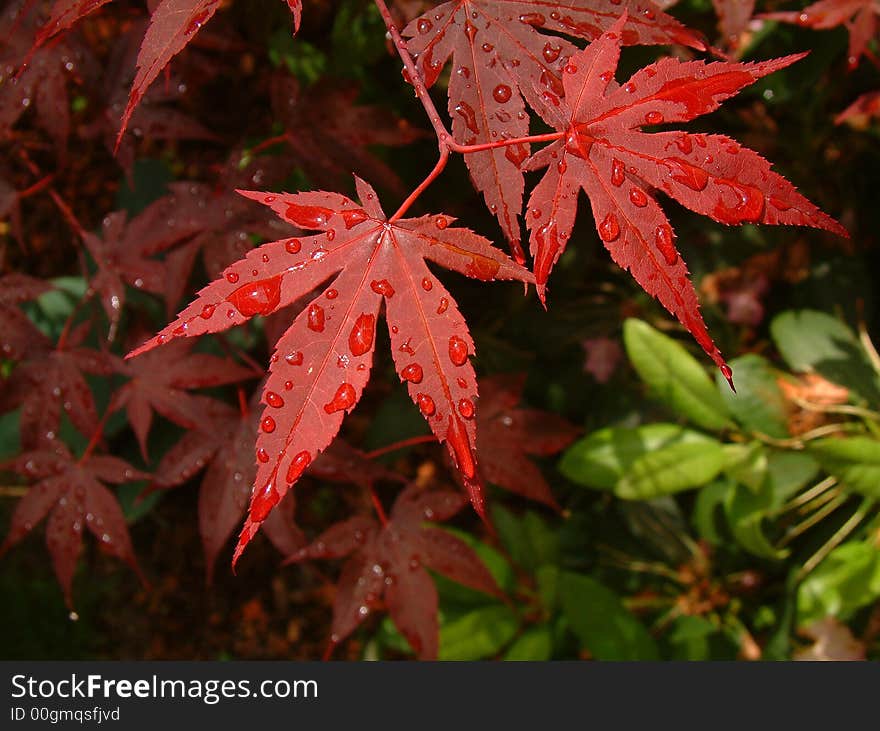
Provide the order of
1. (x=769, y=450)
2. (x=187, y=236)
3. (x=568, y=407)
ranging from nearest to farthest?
(x=187, y=236) < (x=769, y=450) < (x=568, y=407)

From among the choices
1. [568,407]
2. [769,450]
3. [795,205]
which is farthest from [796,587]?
[795,205]

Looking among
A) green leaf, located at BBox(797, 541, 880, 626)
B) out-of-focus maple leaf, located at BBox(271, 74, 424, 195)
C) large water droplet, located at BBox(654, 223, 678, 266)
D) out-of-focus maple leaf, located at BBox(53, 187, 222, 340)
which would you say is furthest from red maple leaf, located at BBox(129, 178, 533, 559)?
green leaf, located at BBox(797, 541, 880, 626)

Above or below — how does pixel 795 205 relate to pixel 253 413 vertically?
above

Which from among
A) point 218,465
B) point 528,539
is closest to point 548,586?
point 528,539

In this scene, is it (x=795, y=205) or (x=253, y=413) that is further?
(x=253, y=413)

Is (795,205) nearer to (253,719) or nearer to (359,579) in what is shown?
(359,579)

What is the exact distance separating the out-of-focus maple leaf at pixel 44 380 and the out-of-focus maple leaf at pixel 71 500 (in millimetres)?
40

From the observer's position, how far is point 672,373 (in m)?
1.21

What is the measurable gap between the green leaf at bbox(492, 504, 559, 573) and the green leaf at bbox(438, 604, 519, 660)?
0.10 metres

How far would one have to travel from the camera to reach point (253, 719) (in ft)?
3.85

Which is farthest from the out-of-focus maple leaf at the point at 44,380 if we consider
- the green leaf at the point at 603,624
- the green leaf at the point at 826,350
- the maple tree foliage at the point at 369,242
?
the green leaf at the point at 826,350

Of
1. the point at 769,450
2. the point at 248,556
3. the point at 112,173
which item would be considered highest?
the point at 112,173

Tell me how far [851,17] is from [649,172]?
57 cm

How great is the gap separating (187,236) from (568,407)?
0.78 meters
